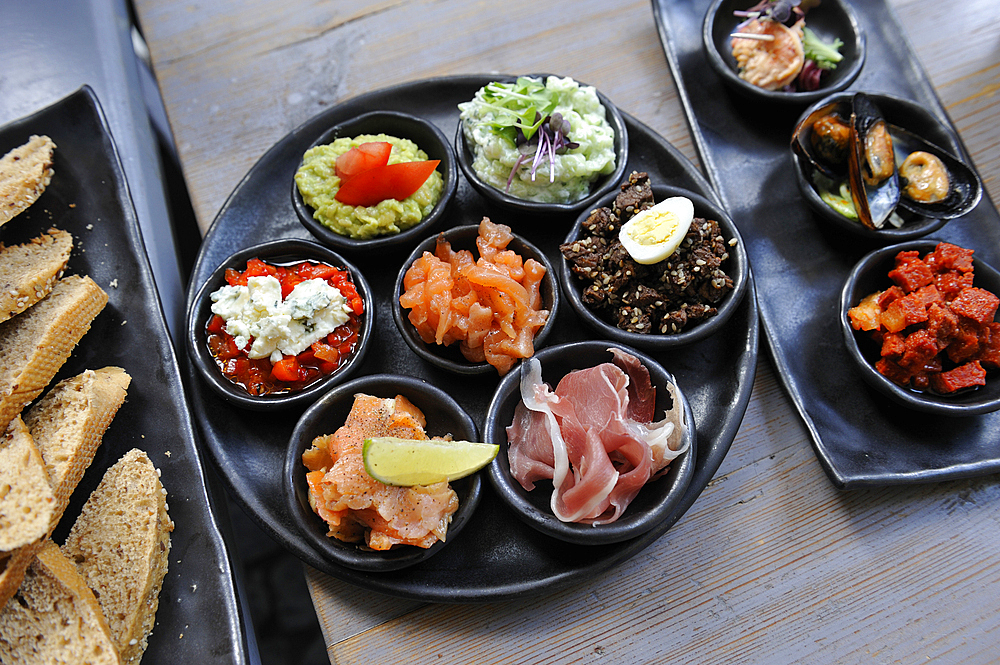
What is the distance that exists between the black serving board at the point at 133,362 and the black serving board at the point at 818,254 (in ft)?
7.91

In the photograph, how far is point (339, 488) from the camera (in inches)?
78.1

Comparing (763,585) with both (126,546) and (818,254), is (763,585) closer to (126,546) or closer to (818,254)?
(818,254)

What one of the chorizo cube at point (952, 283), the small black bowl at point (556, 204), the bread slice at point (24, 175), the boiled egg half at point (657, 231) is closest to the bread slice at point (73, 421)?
the bread slice at point (24, 175)

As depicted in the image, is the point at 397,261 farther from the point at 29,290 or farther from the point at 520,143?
the point at 29,290

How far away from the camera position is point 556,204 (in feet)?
8.48

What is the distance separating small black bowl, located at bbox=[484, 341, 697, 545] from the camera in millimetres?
2023

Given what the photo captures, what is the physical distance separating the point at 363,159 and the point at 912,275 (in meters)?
2.31

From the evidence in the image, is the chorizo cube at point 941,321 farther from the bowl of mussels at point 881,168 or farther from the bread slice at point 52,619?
the bread slice at point 52,619

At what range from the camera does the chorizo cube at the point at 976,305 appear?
233 cm

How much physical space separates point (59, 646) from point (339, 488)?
113 centimetres

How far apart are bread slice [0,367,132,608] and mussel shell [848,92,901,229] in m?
3.19

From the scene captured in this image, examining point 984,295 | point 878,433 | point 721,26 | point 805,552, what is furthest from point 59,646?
point 721,26

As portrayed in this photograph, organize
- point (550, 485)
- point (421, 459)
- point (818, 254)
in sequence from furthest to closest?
point (818, 254) → point (550, 485) → point (421, 459)

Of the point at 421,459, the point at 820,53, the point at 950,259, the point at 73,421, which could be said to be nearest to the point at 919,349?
the point at 950,259
